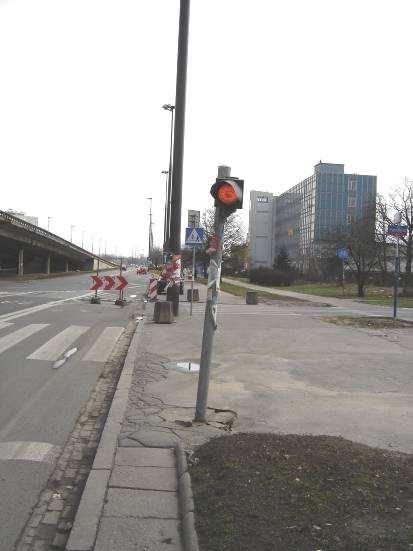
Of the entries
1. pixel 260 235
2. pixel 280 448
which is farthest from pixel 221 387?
pixel 260 235

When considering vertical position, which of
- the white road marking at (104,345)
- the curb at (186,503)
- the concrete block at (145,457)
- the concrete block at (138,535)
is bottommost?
the white road marking at (104,345)

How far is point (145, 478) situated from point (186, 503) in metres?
0.66

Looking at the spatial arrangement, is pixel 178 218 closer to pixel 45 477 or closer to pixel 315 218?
pixel 45 477

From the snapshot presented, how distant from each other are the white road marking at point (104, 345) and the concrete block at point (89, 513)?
231 inches

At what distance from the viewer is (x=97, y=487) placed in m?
4.09

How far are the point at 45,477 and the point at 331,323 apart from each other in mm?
14072

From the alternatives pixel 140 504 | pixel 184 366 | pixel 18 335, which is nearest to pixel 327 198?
pixel 18 335

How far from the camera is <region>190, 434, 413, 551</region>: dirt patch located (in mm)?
3240

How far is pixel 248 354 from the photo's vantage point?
10.8 m

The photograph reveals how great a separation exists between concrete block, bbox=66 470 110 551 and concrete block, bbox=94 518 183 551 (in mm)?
60

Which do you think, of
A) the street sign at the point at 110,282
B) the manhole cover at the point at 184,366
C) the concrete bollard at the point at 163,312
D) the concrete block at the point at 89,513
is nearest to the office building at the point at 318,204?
the street sign at the point at 110,282

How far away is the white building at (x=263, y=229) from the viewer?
120m

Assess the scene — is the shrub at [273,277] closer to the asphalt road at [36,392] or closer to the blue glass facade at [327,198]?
the blue glass facade at [327,198]

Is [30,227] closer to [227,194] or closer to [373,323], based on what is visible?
[373,323]
